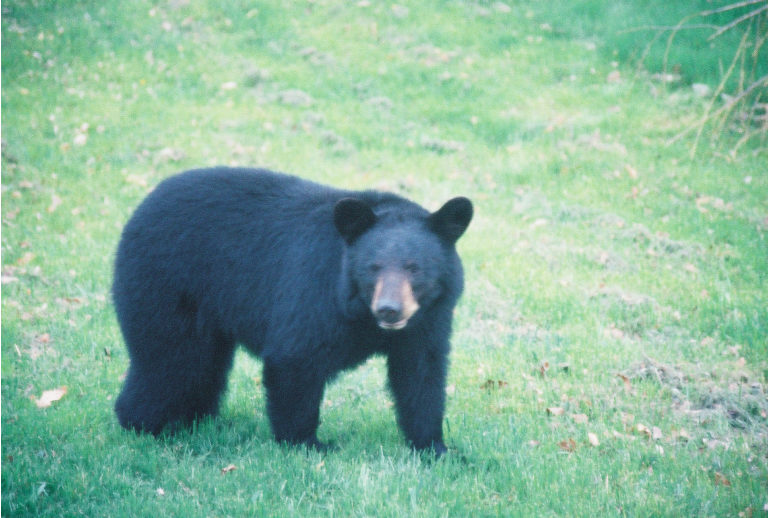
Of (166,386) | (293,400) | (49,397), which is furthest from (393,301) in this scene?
(49,397)

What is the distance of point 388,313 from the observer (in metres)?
3.55

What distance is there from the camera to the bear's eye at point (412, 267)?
3.72 metres

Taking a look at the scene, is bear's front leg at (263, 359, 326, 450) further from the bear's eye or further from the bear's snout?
the bear's eye

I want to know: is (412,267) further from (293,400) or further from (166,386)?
(166,386)

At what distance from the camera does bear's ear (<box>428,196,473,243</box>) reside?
3.84 m

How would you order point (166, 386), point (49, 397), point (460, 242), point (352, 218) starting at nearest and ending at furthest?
point (352, 218), point (166, 386), point (49, 397), point (460, 242)

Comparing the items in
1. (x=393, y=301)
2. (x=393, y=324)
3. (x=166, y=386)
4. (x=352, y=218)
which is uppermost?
(x=352, y=218)

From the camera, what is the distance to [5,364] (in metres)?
5.36

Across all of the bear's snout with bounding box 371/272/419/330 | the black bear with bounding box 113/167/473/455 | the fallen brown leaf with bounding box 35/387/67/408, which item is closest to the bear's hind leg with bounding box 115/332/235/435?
the black bear with bounding box 113/167/473/455

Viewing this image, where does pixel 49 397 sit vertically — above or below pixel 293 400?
below

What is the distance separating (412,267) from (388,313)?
31 centimetres

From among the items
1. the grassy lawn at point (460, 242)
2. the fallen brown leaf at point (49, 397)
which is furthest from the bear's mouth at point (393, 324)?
the fallen brown leaf at point (49, 397)

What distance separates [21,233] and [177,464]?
487 centimetres

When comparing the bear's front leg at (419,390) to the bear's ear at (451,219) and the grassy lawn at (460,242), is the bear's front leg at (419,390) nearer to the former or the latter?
the grassy lawn at (460,242)
